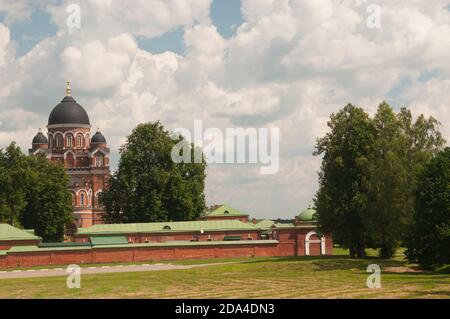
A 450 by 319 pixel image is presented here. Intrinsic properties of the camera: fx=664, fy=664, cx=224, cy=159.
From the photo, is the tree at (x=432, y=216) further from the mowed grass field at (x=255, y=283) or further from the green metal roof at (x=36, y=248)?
the green metal roof at (x=36, y=248)

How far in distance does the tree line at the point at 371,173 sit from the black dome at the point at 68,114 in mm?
55412

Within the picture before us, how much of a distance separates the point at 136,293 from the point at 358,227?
24533mm

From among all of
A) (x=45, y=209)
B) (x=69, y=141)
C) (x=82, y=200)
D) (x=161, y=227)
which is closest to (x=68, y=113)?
(x=69, y=141)

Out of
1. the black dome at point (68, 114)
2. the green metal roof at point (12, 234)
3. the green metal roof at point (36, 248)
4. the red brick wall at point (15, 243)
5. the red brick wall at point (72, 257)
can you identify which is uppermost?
the black dome at point (68, 114)

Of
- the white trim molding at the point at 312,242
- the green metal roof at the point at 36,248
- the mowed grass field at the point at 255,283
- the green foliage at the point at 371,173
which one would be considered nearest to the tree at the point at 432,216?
the mowed grass field at the point at 255,283

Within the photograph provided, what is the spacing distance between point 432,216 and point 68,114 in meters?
70.4

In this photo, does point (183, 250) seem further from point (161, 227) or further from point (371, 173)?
point (371, 173)

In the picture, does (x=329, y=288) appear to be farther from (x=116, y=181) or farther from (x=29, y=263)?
(x=116, y=181)

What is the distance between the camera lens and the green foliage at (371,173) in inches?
1742

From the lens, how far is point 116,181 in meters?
73.8

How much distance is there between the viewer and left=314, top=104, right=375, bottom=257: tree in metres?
48.1

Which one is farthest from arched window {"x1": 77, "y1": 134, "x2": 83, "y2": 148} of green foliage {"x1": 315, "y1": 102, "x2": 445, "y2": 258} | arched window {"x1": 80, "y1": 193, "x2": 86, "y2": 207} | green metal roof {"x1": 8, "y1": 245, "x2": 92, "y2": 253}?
green foliage {"x1": 315, "y1": 102, "x2": 445, "y2": 258}

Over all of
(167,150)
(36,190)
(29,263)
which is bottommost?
(29,263)

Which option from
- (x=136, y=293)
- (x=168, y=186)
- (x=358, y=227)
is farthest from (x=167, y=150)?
(x=136, y=293)
